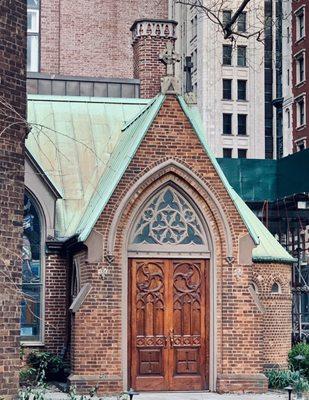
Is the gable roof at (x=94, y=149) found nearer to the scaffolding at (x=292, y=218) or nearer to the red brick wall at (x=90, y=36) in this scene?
the red brick wall at (x=90, y=36)

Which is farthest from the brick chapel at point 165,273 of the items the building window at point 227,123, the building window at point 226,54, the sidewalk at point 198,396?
the building window at point 227,123

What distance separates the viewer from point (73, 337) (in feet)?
75.9

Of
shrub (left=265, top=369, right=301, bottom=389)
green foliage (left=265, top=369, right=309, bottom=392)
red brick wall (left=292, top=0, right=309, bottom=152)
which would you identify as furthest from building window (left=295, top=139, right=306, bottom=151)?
shrub (left=265, top=369, right=301, bottom=389)

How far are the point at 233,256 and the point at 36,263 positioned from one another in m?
4.96

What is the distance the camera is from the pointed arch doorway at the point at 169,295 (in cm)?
2345

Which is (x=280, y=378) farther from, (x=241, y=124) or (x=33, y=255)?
(x=241, y=124)

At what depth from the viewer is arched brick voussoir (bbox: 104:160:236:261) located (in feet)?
76.9

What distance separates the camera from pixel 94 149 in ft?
89.5

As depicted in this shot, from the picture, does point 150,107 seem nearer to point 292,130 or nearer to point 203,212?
point 203,212

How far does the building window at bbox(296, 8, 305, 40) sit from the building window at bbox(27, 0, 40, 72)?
32885 mm

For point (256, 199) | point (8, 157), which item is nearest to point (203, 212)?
point (8, 157)

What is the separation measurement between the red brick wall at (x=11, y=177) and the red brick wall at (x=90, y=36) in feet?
77.1

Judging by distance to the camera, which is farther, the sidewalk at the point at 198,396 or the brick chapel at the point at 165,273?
the brick chapel at the point at 165,273

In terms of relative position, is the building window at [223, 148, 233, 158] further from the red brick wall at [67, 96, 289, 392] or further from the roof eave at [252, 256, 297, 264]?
the red brick wall at [67, 96, 289, 392]
